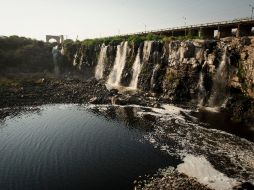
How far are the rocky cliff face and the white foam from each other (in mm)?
22766

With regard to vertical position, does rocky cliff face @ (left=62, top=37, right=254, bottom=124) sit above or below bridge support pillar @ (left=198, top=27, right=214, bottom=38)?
below

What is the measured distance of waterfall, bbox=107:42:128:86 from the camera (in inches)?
3430

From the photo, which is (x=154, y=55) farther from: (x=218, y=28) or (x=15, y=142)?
(x=15, y=142)

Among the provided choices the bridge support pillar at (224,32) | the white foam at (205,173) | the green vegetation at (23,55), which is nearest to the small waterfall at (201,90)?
the bridge support pillar at (224,32)

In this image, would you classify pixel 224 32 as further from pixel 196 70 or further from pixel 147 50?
pixel 147 50

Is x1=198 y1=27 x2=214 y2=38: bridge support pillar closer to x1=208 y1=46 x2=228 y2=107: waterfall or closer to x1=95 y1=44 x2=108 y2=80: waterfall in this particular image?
x1=208 y1=46 x2=228 y2=107: waterfall

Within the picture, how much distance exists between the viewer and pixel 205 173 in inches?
1230

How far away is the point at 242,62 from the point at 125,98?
26261 millimetres

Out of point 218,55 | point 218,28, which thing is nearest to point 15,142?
point 218,55

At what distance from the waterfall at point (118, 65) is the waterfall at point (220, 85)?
32734 mm

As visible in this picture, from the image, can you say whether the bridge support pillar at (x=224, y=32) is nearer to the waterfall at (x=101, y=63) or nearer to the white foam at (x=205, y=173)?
the waterfall at (x=101, y=63)

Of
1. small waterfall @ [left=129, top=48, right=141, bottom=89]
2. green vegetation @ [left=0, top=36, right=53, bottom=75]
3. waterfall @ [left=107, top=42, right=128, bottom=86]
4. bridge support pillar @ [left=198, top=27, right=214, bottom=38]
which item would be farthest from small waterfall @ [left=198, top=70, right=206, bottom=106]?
green vegetation @ [left=0, top=36, right=53, bottom=75]

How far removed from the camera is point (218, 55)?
6059 cm

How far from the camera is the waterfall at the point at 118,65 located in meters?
87.1
